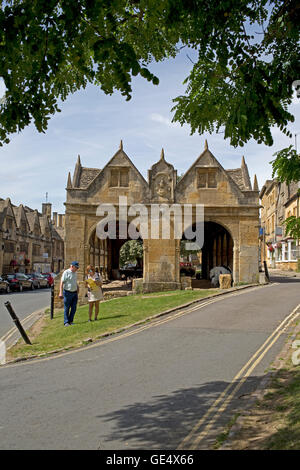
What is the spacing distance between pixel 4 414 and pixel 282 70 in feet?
20.4

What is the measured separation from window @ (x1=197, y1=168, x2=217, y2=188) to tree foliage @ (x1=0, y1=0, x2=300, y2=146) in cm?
1713

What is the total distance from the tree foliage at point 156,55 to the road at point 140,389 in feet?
12.1

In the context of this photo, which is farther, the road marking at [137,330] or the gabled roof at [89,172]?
the gabled roof at [89,172]

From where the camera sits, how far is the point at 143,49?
6738 mm

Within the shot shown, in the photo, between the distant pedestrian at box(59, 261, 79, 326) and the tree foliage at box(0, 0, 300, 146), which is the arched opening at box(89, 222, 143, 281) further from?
the tree foliage at box(0, 0, 300, 146)

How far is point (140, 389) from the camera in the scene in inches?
253

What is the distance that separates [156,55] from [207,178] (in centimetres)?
1738

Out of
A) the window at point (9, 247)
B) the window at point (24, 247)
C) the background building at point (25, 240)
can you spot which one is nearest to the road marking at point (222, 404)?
the background building at point (25, 240)

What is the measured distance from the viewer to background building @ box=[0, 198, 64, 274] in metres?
53.1

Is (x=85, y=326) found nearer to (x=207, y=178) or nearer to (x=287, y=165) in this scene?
(x=287, y=165)

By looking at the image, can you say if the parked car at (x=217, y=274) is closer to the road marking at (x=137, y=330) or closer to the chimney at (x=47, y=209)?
the road marking at (x=137, y=330)

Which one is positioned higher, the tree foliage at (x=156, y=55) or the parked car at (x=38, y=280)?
the tree foliage at (x=156, y=55)

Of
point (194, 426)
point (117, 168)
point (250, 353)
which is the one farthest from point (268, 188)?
point (194, 426)

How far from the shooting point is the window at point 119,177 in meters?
24.0
